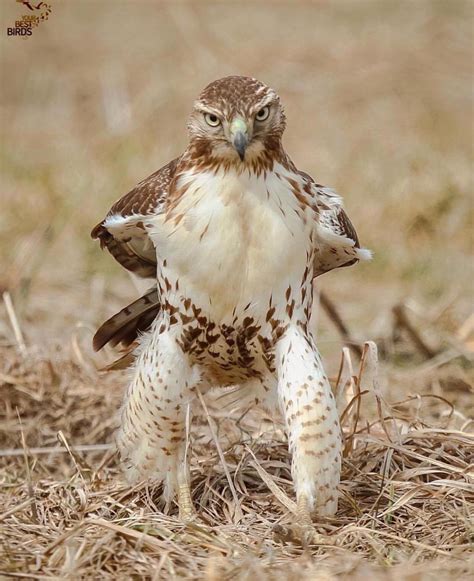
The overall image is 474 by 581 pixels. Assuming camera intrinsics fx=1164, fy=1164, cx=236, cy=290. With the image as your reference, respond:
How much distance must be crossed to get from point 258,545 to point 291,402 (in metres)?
0.60

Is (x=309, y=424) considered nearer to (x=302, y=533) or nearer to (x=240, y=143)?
(x=302, y=533)

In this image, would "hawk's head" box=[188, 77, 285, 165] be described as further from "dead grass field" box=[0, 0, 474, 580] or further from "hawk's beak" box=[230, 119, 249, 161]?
"dead grass field" box=[0, 0, 474, 580]

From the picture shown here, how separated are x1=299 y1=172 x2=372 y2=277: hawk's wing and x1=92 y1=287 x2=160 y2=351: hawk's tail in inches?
31.1

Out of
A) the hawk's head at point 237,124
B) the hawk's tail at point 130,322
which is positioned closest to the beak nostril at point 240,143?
the hawk's head at point 237,124

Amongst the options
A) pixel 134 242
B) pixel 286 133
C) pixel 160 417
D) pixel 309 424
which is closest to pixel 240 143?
pixel 134 242

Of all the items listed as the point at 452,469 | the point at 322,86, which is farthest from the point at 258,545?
the point at 322,86

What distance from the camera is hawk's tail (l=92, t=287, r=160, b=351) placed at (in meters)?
5.11

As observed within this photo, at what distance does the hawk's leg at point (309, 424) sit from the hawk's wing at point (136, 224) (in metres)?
0.73

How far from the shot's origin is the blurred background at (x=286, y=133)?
8.19m

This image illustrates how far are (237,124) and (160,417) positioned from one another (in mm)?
1263

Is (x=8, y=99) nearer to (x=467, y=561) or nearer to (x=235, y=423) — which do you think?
(x=235, y=423)

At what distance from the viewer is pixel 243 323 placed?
4426mm
